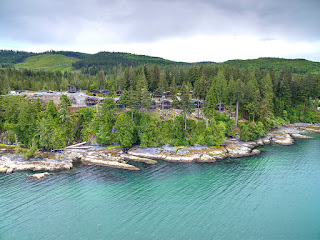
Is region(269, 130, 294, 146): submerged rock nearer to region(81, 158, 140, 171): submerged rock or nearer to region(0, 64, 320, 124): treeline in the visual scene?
region(0, 64, 320, 124): treeline

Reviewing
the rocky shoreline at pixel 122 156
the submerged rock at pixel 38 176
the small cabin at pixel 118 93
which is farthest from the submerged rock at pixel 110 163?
the small cabin at pixel 118 93

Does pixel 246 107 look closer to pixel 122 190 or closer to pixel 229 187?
pixel 229 187

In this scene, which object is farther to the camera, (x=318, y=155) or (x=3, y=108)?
(x=3, y=108)

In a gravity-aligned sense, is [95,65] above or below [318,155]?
above

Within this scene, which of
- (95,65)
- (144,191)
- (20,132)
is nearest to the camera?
(144,191)

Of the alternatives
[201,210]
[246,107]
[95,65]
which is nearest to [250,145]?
[246,107]

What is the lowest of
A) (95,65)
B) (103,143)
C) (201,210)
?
(201,210)
